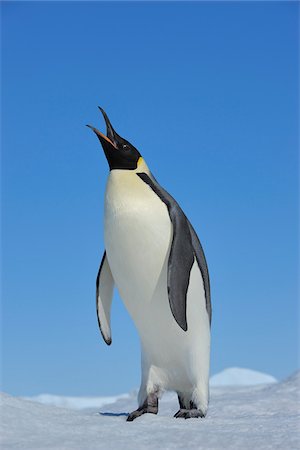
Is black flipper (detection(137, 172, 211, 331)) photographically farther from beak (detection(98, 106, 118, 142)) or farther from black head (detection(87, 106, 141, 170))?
beak (detection(98, 106, 118, 142))

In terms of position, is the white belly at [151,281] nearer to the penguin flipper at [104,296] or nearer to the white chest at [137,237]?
the white chest at [137,237]

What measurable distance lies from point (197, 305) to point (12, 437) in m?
1.25

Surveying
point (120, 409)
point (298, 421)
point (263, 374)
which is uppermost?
point (298, 421)

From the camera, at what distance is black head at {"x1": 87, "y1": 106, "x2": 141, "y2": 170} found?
3838mm

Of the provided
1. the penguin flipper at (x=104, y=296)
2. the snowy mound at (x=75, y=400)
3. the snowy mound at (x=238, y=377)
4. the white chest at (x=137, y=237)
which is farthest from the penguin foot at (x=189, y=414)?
the snowy mound at (x=238, y=377)

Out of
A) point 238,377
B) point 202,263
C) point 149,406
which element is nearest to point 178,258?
point 202,263

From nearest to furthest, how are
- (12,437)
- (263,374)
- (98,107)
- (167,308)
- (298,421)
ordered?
(12,437), (298,421), (167,308), (98,107), (263,374)

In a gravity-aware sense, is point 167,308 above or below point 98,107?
below

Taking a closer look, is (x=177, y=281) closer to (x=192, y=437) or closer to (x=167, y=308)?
(x=167, y=308)

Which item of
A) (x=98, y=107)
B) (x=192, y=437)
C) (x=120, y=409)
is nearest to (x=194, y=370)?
(x=192, y=437)

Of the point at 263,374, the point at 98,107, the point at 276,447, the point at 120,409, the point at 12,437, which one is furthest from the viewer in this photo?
the point at 263,374

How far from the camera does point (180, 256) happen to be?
11.6ft

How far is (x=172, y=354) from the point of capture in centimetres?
370

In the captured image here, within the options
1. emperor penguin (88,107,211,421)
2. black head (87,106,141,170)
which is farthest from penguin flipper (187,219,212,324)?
black head (87,106,141,170)
